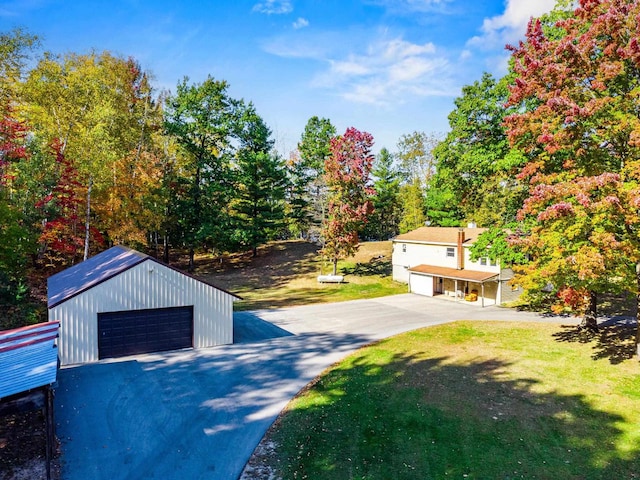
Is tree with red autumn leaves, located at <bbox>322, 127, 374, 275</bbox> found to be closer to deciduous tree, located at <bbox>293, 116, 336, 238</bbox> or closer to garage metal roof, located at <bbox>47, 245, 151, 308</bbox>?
deciduous tree, located at <bbox>293, 116, 336, 238</bbox>

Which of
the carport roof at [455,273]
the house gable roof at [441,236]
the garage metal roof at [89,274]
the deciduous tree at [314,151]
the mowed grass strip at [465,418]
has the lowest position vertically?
the mowed grass strip at [465,418]

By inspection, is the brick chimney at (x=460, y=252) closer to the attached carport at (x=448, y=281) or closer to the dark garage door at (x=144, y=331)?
the attached carport at (x=448, y=281)

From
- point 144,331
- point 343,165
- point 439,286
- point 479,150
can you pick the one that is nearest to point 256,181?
point 343,165

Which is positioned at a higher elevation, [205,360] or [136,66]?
[136,66]

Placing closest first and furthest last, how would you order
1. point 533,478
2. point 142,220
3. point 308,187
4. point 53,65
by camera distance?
1. point 533,478
2. point 53,65
3. point 142,220
4. point 308,187

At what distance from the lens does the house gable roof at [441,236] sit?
2992 centimetres

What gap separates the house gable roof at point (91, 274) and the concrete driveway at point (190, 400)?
2.95 meters

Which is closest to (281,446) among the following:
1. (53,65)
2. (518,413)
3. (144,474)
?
(144,474)

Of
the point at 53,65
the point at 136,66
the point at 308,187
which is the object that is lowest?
the point at 308,187

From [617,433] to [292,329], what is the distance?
44.4 ft

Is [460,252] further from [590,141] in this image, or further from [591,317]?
[590,141]

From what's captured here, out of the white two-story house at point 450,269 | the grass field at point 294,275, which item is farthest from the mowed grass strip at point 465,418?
the grass field at point 294,275

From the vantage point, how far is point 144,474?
805 centimetres

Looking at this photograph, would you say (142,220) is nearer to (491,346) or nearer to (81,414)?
(81,414)
